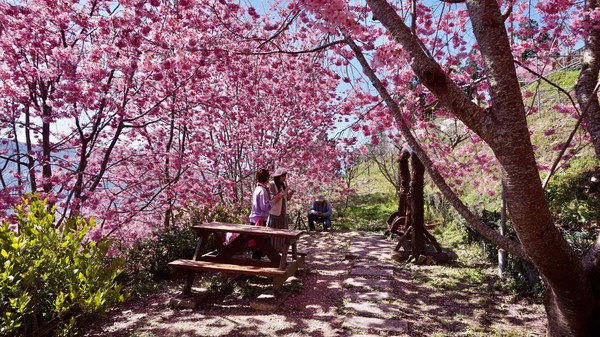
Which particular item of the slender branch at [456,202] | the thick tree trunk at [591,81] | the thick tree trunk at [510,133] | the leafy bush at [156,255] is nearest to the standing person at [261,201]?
the leafy bush at [156,255]

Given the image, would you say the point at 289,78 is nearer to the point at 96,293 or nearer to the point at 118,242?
the point at 118,242

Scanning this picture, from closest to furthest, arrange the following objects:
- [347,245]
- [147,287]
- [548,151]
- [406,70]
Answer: [147,287] < [406,70] < [347,245] < [548,151]

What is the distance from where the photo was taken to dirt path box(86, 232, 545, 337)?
3867 millimetres

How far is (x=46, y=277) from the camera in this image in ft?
9.50

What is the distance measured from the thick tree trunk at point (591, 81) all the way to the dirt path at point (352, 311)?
2.20 m

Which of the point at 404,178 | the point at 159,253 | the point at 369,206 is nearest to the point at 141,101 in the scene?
the point at 159,253

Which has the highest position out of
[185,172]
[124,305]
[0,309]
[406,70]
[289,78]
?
[289,78]

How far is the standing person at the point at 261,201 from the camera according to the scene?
5549 mm

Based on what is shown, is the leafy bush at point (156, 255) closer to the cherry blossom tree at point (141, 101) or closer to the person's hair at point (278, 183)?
the cherry blossom tree at point (141, 101)

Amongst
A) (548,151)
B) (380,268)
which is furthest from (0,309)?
(548,151)

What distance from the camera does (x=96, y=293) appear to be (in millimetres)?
2918

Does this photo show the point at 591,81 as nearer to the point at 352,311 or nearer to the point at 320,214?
the point at 352,311

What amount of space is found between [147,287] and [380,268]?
3.69 metres

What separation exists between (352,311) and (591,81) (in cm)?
371
